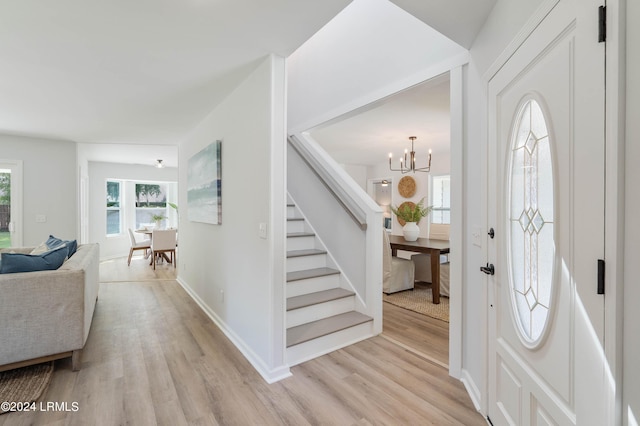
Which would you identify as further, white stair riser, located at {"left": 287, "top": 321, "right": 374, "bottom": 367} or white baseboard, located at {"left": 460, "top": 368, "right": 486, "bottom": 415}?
white stair riser, located at {"left": 287, "top": 321, "right": 374, "bottom": 367}

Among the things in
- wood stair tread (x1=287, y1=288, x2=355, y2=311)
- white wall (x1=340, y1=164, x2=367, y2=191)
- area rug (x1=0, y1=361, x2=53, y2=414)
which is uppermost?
white wall (x1=340, y1=164, x2=367, y2=191)

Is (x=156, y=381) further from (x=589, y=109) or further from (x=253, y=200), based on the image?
(x=589, y=109)

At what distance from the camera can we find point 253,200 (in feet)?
7.93

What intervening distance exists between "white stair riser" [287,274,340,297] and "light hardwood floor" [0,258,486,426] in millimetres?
682

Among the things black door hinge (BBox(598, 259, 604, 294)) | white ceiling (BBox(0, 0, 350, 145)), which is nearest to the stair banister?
white ceiling (BBox(0, 0, 350, 145))

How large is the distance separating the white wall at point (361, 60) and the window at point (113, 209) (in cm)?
582

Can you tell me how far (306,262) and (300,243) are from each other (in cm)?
32

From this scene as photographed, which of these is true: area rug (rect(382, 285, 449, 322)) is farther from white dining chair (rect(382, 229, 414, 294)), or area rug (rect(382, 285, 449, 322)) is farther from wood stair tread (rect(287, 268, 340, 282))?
wood stair tread (rect(287, 268, 340, 282))

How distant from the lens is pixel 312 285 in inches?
122

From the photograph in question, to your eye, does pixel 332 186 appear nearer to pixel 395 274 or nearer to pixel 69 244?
pixel 395 274

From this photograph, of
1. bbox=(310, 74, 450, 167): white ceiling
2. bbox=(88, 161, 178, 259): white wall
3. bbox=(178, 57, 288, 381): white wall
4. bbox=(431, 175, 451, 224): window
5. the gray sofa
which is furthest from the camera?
bbox=(88, 161, 178, 259): white wall

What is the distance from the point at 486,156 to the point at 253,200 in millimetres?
1640

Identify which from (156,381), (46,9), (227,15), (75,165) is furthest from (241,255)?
(75,165)
